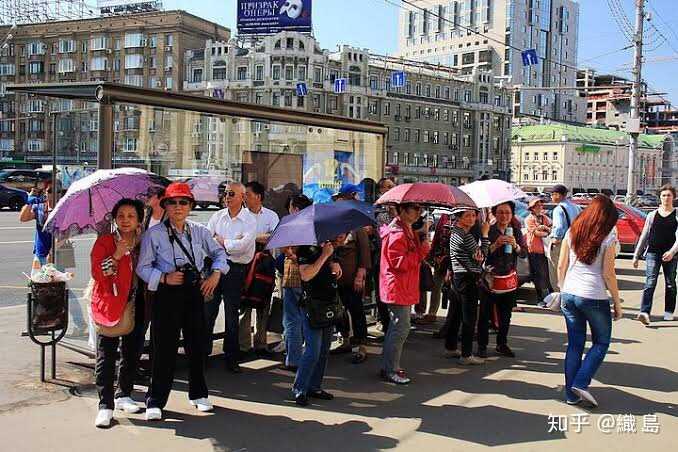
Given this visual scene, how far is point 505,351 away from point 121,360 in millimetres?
4261

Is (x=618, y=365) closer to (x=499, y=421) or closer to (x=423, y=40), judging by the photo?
(x=499, y=421)

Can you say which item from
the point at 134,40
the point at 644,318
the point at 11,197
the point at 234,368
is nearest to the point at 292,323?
the point at 234,368

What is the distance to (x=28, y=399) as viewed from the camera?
583 cm

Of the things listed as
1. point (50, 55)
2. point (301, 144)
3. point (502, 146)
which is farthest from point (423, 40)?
point (301, 144)

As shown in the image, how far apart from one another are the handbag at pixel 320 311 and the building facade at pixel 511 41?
392 ft

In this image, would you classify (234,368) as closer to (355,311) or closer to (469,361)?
(355,311)

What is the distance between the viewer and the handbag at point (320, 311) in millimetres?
5746

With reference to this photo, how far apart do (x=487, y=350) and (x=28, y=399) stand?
481cm

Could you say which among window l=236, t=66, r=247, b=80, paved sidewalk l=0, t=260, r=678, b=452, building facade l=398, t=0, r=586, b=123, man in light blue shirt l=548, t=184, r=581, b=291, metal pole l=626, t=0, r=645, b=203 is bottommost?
paved sidewalk l=0, t=260, r=678, b=452

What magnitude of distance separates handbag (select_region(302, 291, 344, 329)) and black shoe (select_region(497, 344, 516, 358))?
2.84 metres

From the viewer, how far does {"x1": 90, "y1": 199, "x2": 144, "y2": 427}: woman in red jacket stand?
5.27 metres

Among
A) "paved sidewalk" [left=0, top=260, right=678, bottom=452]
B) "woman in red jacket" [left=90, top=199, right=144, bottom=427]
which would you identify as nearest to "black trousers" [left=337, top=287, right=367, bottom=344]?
"paved sidewalk" [left=0, top=260, right=678, bottom=452]

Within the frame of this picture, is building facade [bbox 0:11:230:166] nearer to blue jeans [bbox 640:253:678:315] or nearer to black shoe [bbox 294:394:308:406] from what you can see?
blue jeans [bbox 640:253:678:315]

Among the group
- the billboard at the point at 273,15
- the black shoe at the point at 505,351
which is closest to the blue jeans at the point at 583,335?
the black shoe at the point at 505,351
